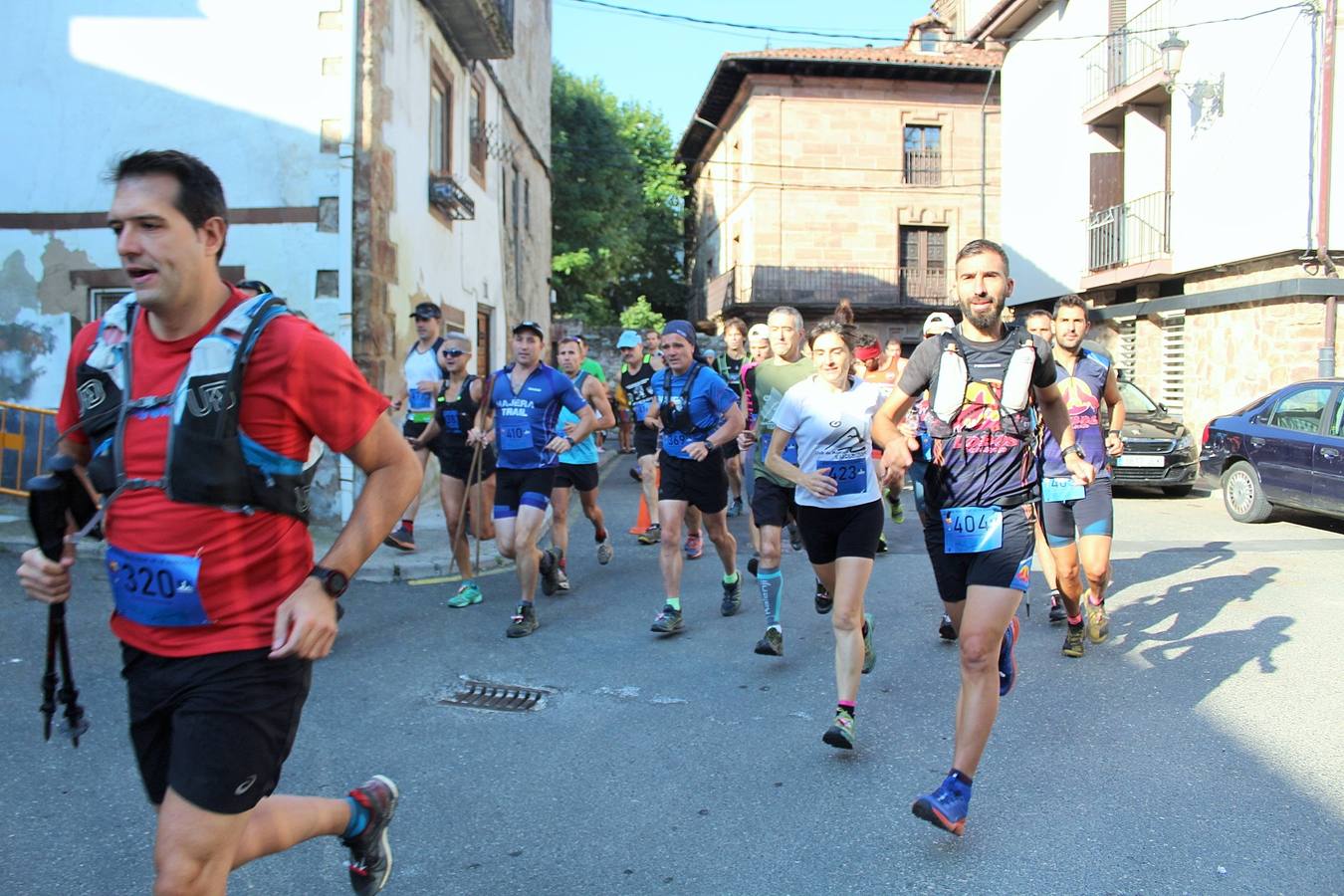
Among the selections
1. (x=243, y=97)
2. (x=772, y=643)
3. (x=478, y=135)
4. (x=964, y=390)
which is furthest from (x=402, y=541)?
(x=478, y=135)

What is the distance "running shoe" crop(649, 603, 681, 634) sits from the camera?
623 cm

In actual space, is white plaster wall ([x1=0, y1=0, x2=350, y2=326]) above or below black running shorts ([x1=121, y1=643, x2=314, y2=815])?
above

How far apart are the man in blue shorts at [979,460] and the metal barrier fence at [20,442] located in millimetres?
8669

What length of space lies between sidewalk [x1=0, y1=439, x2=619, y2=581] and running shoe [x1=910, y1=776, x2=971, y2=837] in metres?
4.86

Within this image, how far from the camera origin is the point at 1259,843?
339 cm

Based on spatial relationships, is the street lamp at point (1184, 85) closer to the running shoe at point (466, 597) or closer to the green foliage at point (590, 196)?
the running shoe at point (466, 597)

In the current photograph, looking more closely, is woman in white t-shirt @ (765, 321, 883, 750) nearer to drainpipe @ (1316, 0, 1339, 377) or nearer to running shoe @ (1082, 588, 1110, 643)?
running shoe @ (1082, 588, 1110, 643)

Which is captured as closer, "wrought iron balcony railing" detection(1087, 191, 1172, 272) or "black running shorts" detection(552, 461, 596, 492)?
"black running shorts" detection(552, 461, 596, 492)

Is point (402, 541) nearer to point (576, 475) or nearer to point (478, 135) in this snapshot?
point (576, 475)

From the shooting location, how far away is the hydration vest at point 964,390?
3654 millimetres

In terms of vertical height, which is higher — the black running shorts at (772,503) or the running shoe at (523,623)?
the black running shorts at (772,503)

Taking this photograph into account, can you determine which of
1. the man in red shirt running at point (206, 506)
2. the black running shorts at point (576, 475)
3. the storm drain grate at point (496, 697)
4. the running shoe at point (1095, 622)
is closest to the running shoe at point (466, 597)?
the black running shorts at point (576, 475)

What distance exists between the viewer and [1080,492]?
19.4ft

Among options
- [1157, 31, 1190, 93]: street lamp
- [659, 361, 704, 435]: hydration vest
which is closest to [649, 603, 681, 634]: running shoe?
[659, 361, 704, 435]: hydration vest
